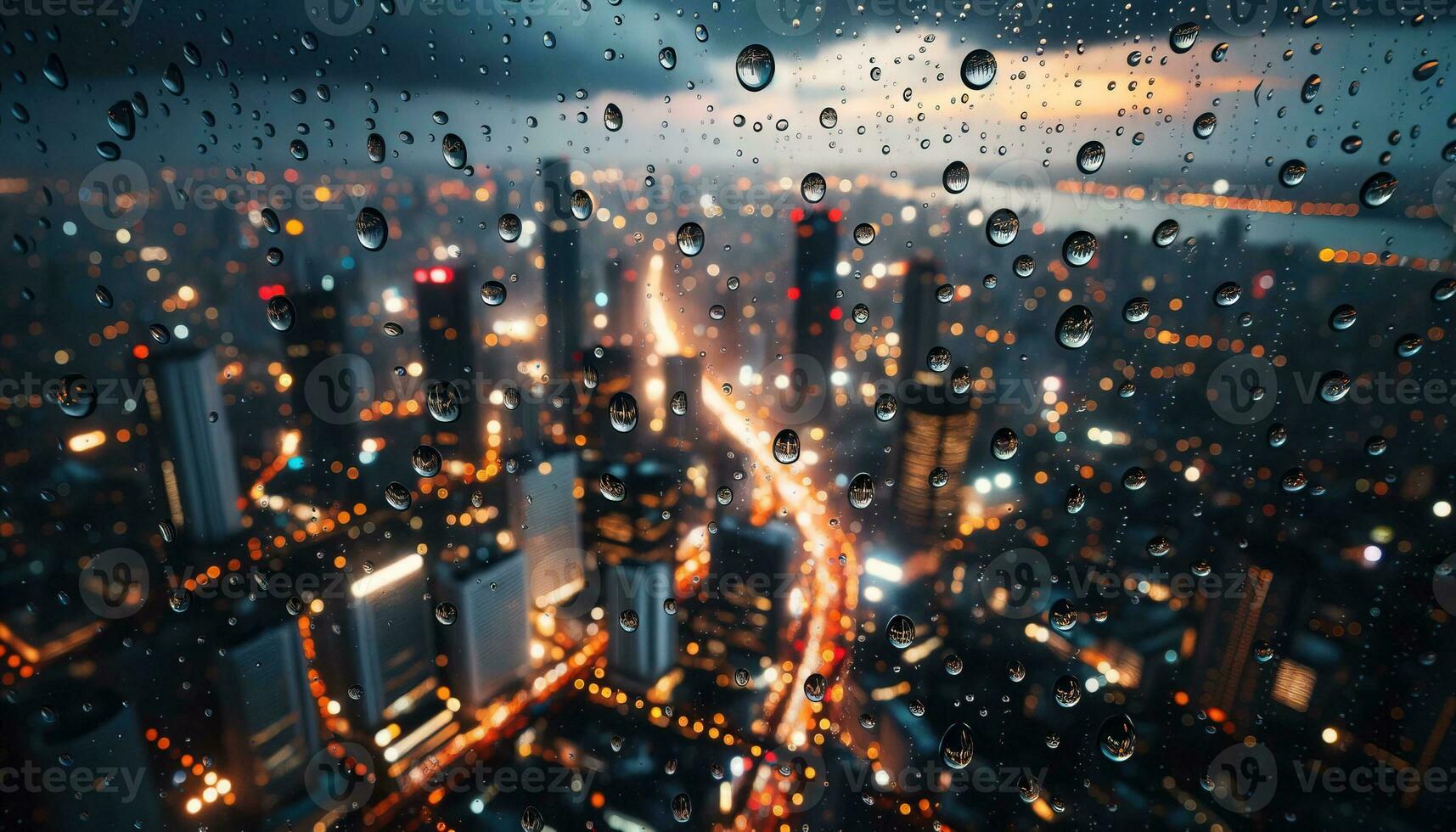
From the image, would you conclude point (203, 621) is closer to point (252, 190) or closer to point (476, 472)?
point (476, 472)

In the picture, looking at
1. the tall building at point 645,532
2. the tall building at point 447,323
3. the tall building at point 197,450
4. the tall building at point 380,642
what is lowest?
the tall building at point 380,642

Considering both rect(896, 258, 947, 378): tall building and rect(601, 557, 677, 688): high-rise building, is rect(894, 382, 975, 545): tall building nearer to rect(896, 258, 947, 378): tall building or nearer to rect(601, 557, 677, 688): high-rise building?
rect(896, 258, 947, 378): tall building

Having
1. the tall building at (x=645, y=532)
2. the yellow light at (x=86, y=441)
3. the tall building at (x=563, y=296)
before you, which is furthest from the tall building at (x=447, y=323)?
the yellow light at (x=86, y=441)

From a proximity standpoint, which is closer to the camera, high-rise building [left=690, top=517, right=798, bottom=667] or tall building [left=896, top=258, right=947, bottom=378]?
tall building [left=896, top=258, right=947, bottom=378]

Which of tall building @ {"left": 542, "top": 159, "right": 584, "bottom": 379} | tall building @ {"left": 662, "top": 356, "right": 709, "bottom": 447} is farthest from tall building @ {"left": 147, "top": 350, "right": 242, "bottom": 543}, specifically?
tall building @ {"left": 662, "top": 356, "right": 709, "bottom": 447}

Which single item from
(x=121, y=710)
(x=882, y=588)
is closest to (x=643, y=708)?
(x=882, y=588)

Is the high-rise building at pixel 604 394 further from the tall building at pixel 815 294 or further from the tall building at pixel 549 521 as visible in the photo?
the tall building at pixel 815 294
